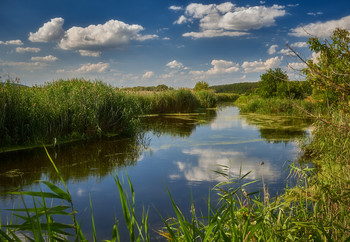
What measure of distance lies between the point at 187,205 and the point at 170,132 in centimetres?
584

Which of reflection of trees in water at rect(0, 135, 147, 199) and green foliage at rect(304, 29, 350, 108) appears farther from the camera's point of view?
reflection of trees in water at rect(0, 135, 147, 199)

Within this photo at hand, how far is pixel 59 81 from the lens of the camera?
966cm

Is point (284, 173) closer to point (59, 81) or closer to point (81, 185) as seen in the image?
point (81, 185)

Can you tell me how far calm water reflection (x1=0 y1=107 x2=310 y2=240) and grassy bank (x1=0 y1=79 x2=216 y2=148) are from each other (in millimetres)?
582

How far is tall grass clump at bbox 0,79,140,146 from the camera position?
6.25m

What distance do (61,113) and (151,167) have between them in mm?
3188

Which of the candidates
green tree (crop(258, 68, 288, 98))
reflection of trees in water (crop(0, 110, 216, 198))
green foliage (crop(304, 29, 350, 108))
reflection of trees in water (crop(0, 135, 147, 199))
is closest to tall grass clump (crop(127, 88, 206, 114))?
green tree (crop(258, 68, 288, 98))

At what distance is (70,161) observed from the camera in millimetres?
5492

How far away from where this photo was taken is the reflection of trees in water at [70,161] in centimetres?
458

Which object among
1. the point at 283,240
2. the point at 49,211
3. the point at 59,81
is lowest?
the point at 283,240

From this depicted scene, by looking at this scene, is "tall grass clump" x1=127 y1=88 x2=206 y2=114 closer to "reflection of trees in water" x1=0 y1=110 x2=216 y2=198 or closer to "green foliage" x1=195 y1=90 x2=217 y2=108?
"green foliage" x1=195 y1=90 x2=217 y2=108

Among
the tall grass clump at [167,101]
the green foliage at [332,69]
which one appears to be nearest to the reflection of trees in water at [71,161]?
the green foliage at [332,69]

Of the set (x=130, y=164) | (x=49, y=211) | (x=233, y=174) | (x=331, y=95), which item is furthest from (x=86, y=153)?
(x=331, y=95)

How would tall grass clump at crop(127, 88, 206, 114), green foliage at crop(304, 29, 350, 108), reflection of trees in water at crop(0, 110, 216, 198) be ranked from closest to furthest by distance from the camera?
green foliage at crop(304, 29, 350, 108)
reflection of trees in water at crop(0, 110, 216, 198)
tall grass clump at crop(127, 88, 206, 114)
